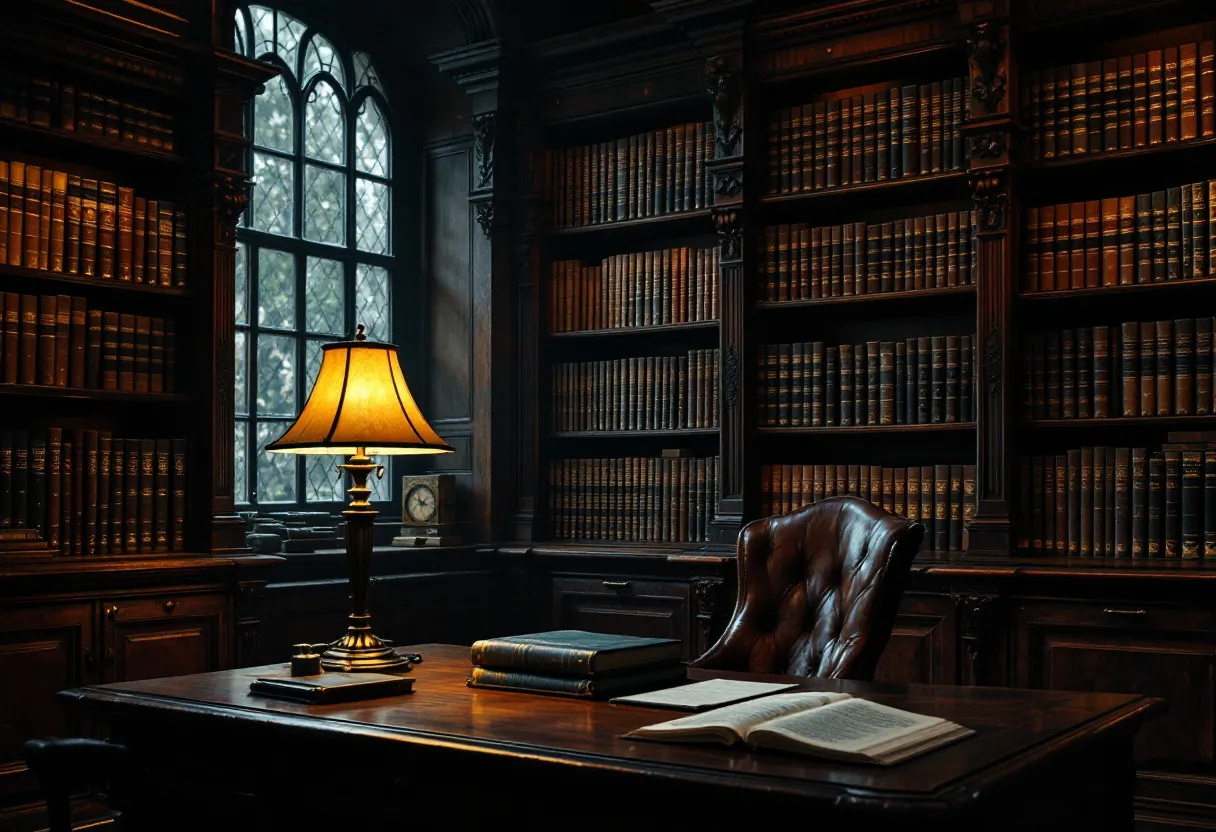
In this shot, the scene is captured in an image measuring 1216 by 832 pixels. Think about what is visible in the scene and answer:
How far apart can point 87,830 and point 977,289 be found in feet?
11.2

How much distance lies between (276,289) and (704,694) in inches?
139

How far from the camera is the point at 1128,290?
4.25m

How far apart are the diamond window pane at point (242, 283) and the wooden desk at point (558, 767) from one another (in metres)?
2.73

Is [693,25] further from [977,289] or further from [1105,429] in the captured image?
[1105,429]

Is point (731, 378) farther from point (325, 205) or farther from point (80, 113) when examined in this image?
point (80, 113)

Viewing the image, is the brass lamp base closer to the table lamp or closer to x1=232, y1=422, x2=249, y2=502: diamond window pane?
the table lamp

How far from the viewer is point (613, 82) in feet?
18.0

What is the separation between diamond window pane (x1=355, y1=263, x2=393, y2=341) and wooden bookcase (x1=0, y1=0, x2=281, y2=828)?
1.18 meters

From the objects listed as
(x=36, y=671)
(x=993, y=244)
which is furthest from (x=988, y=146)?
(x=36, y=671)

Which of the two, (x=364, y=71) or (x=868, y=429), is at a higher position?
(x=364, y=71)

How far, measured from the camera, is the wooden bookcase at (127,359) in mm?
3885

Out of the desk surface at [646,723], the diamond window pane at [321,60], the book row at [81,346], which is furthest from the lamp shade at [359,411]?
the diamond window pane at [321,60]

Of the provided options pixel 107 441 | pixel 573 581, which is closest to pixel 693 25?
pixel 573 581

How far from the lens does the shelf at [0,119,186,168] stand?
13.3 feet
